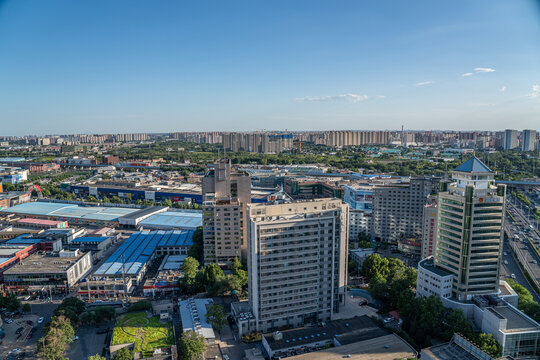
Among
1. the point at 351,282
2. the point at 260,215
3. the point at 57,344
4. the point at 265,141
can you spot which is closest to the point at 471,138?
the point at 265,141

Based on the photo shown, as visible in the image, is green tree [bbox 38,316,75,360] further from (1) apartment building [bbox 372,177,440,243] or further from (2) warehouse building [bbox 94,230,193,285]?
(1) apartment building [bbox 372,177,440,243]

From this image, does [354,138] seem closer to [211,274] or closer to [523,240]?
[523,240]

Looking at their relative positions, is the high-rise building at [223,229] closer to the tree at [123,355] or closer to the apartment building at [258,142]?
the tree at [123,355]

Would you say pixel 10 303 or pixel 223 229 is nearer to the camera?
pixel 10 303

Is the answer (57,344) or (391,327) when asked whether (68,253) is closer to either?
(57,344)

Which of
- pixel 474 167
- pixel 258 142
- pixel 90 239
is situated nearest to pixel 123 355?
pixel 90 239

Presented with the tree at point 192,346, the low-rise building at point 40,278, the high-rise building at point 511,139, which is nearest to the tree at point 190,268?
the tree at point 192,346

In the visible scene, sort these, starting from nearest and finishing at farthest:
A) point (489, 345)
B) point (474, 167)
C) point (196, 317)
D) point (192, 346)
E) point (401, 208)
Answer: point (489, 345)
point (192, 346)
point (474, 167)
point (196, 317)
point (401, 208)
